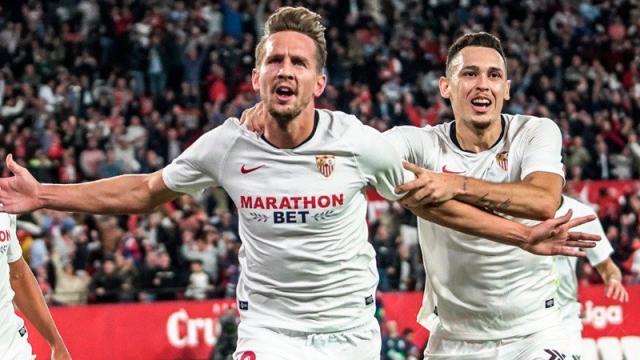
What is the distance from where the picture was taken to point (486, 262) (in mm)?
6703

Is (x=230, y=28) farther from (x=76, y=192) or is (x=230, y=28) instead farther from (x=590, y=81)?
(x=76, y=192)

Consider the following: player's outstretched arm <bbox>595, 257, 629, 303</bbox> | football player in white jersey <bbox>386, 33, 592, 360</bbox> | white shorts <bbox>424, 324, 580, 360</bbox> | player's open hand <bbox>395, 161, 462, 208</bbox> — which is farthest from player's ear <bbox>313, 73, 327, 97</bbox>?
player's outstretched arm <bbox>595, 257, 629, 303</bbox>

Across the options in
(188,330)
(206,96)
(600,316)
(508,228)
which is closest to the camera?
(508,228)

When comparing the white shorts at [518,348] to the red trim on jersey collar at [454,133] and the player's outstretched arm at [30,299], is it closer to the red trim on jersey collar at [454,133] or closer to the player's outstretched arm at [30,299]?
the red trim on jersey collar at [454,133]

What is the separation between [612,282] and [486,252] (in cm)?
275

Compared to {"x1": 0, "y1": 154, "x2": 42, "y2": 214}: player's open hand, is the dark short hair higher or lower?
higher

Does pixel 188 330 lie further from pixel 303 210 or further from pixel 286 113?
pixel 286 113

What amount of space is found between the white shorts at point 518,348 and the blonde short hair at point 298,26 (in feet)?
6.45

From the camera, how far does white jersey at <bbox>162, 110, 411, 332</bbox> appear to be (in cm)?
Result: 579

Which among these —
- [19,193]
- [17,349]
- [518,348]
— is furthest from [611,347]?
[19,193]

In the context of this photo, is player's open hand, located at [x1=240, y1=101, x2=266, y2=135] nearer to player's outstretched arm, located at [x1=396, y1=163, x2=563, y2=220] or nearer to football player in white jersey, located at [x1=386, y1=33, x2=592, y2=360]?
player's outstretched arm, located at [x1=396, y1=163, x2=563, y2=220]

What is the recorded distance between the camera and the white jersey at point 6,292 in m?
6.69

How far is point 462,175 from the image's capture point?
6.50 m

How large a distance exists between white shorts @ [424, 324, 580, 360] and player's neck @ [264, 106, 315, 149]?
→ 171 centimetres
